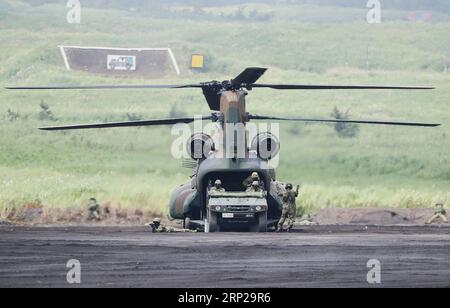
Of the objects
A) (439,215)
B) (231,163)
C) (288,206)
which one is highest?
(231,163)

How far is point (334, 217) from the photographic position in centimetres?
5219

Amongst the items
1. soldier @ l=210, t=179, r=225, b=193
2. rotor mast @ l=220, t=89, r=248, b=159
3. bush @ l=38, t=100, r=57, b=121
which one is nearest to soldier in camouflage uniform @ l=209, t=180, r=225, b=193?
soldier @ l=210, t=179, r=225, b=193

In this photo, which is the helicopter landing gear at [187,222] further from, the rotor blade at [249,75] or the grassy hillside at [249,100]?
the grassy hillside at [249,100]

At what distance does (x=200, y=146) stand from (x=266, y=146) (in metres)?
1.71

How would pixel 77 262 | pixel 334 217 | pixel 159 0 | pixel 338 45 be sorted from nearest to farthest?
pixel 77 262, pixel 334 217, pixel 338 45, pixel 159 0

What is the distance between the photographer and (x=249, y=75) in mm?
35344

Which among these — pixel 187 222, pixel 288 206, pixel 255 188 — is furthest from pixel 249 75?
pixel 288 206

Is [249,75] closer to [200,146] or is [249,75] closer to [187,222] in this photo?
[200,146]

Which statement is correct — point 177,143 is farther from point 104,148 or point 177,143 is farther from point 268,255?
point 268,255

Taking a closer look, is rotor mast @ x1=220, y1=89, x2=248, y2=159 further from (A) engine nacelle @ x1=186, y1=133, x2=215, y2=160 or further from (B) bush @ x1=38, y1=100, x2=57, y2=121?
(B) bush @ x1=38, y1=100, x2=57, y2=121

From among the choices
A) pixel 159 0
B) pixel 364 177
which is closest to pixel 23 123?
pixel 364 177

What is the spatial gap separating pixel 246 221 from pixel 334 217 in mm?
15484
